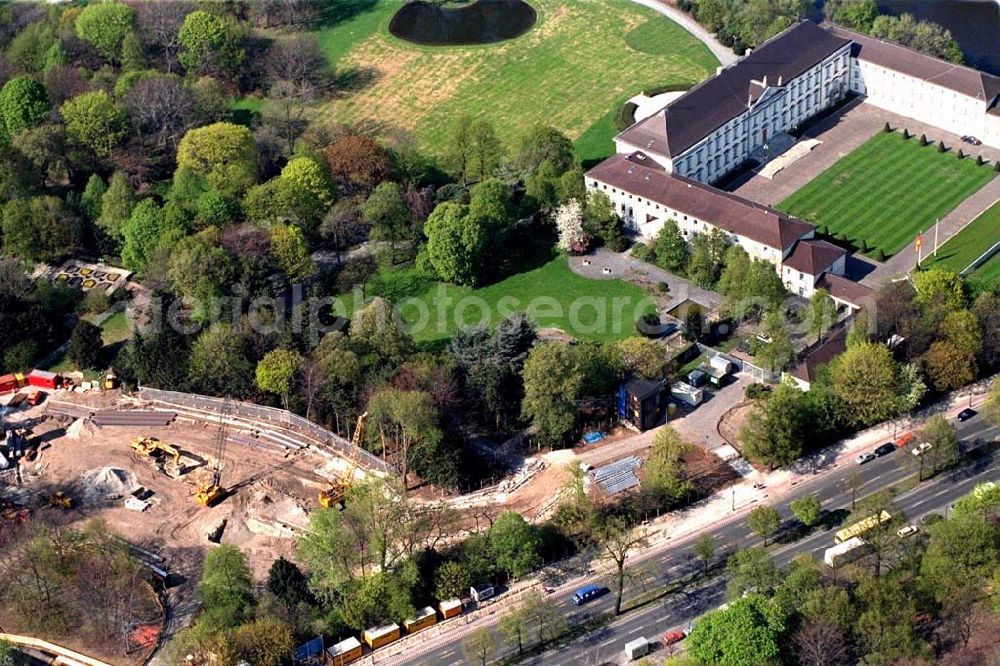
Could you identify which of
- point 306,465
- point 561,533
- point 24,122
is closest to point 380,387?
point 306,465

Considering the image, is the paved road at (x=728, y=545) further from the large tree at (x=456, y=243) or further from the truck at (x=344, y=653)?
the large tree at (x=456, y=243)

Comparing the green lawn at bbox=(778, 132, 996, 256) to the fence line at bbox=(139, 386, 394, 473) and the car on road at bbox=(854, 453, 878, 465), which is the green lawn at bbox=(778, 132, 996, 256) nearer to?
the car on road at bbox=(854, 453, 878, 465)

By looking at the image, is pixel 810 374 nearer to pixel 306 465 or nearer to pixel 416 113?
pixel 306 465

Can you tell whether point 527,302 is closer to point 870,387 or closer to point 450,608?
point 870,387

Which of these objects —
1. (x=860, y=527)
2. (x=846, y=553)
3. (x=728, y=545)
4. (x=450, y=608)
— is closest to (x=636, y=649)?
(x=728, y=545)

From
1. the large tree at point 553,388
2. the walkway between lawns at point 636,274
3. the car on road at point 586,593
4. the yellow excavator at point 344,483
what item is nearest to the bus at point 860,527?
the car on road at point 586,593

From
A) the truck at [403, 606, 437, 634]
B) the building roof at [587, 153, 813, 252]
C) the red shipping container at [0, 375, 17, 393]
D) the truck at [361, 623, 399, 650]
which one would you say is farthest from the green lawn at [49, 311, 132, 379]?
the building roof at [587, 153, 813, 252]
